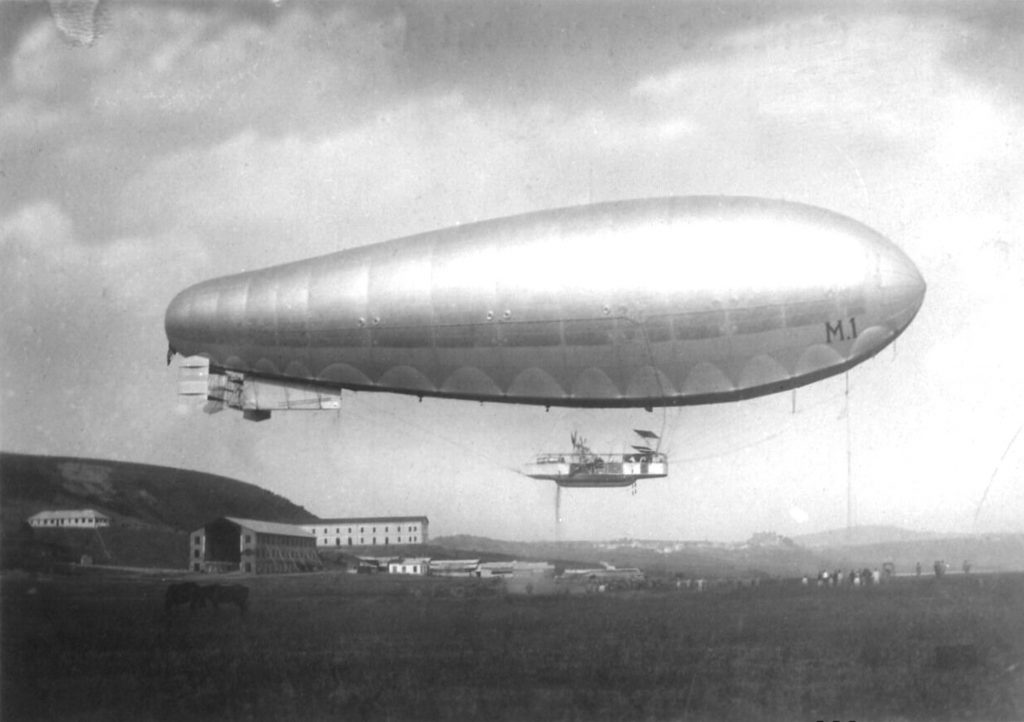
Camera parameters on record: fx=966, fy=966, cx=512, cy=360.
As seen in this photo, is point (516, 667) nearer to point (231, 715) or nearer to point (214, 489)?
point (231, 715)

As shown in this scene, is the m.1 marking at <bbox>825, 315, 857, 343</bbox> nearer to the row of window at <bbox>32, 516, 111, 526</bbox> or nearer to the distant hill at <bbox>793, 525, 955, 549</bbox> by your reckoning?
the distant hill at <bbox>793, 525, 955, 549</bbox>

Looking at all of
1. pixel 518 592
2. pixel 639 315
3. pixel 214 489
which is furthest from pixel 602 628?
pixel 214 489

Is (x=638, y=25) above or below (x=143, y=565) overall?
above

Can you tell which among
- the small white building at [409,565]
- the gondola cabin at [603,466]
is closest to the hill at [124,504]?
the small white building at [409,565]

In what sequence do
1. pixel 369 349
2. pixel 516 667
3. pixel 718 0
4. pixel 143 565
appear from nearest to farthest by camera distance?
pixel 516 667
pixel 718 0
pixel 369 349
pixel 143 565

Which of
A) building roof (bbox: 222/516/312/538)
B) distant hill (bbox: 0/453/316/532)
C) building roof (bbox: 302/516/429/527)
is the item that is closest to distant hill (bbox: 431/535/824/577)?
building roof (bbox: 302/516/429/527)

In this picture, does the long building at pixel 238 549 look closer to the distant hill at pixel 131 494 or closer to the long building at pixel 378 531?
the long building at pixel 378 531

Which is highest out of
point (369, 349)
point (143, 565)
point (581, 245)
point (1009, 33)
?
point (1009, 33)
